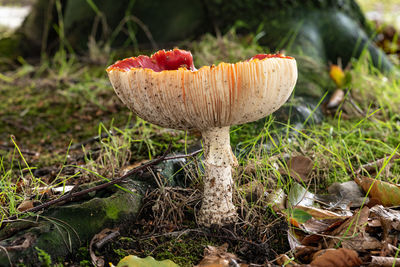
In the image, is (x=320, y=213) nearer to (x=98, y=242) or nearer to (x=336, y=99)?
(x=98, y=242)

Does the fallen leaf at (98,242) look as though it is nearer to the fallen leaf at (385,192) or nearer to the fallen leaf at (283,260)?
the fallen leaf at (283,260)

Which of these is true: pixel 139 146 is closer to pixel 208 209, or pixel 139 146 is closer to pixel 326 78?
pixel 208 209

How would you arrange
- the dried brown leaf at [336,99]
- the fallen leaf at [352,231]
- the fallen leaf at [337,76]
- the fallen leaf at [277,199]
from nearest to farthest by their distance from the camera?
the fallen leaf at [352,231] → the fallen leaf at [277,199] → the dried brown leaf at [336,99] → the fallen leaf at [337,76]

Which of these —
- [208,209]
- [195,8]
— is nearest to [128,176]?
[208,209]

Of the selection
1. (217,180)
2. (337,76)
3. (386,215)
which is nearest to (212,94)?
(217,180)

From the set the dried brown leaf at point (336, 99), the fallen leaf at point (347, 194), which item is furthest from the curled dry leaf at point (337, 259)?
the dried brown leaf at point (336, 99)

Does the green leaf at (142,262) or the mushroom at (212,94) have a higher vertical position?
the mushroom at (212,94)
